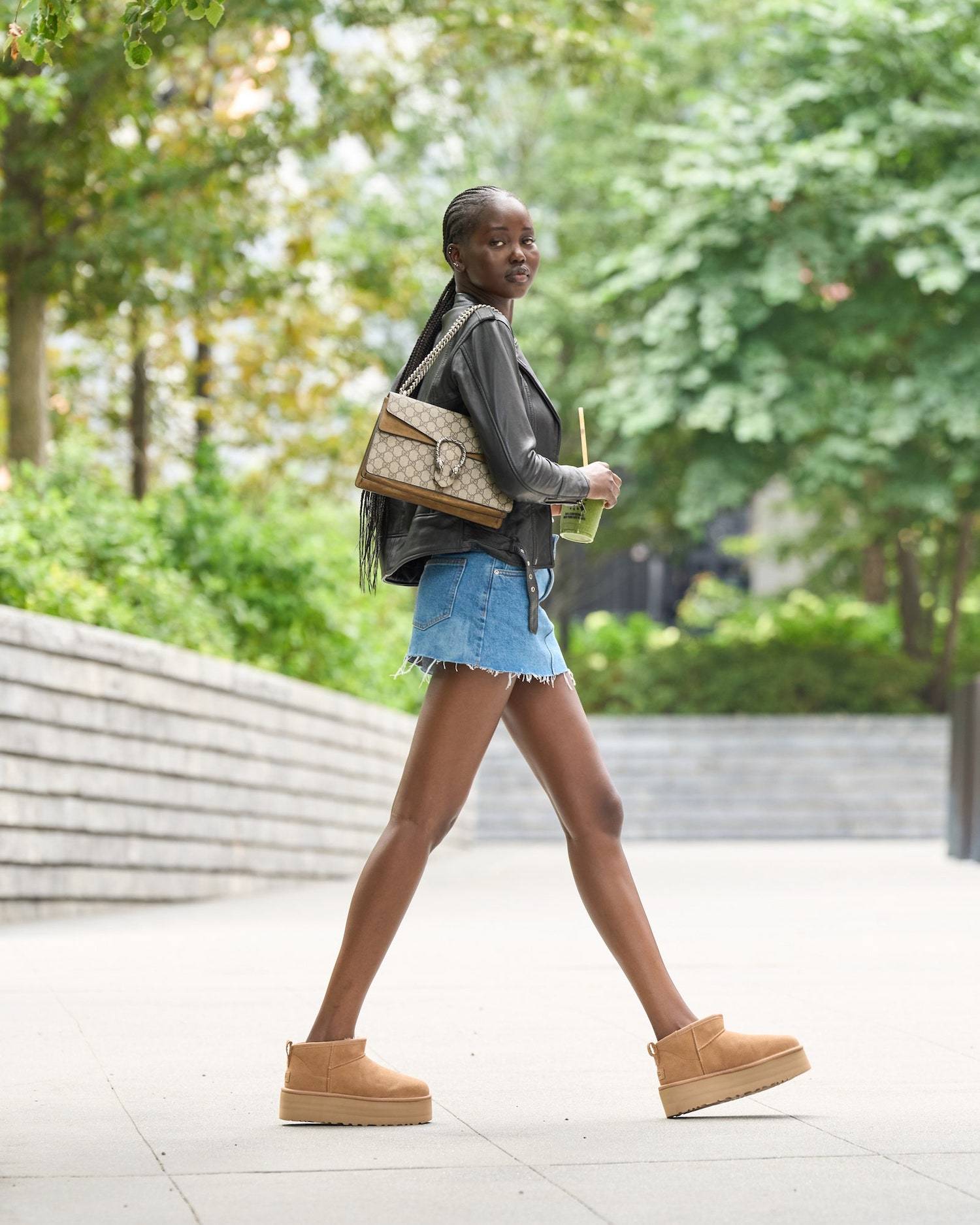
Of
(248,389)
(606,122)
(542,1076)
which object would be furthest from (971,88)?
(542,1076)

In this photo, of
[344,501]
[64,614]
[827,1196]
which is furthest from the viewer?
[344,501]

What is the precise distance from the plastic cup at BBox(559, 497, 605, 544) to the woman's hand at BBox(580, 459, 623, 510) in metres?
0.03

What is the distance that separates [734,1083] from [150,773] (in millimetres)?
5251

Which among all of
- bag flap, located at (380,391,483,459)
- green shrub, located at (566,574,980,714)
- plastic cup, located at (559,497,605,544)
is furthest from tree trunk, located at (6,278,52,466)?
green shrub, located at (566,574,980,714)

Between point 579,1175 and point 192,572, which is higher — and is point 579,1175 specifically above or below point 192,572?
below

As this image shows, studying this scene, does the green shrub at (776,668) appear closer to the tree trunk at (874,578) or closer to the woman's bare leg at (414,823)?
the tree trunk at (874,578)

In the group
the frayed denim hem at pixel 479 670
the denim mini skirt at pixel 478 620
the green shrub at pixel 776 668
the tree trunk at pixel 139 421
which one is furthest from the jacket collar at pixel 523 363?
the green shrub at pixel 776 668

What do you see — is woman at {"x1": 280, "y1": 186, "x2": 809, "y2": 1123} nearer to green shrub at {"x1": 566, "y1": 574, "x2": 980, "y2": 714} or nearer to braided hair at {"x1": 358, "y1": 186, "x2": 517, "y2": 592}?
braided hair at {"x1": 358, "y1": 186, "x2": 517, "y2": 592}

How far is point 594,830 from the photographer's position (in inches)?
152

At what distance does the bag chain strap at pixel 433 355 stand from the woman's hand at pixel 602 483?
379 millimetres

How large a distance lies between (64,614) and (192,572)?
3.14m

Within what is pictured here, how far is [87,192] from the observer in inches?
446

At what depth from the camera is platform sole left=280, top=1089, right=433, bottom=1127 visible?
3721 mm

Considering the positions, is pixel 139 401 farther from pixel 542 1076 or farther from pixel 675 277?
pixel 542 1076
